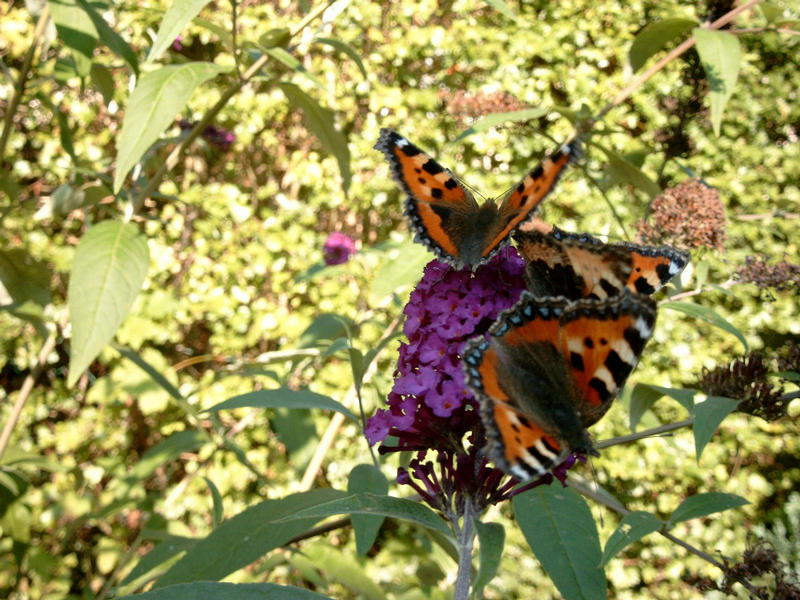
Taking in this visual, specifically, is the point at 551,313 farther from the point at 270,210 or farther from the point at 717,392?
the point at 270,210

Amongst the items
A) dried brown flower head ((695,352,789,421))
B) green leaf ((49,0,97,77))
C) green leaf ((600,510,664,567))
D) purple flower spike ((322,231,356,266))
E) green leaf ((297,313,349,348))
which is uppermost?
purple flower spike ((322,231,356,266))

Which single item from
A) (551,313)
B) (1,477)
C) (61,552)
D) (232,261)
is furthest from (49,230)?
(551,313)

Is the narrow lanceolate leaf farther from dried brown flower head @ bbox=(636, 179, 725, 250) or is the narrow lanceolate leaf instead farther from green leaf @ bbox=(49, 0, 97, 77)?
dried brown flower head @ bbox=(636, 179, 725, 250)

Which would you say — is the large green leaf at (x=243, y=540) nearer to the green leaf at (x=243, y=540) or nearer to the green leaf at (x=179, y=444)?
the green leaf at (x=243, y=540)

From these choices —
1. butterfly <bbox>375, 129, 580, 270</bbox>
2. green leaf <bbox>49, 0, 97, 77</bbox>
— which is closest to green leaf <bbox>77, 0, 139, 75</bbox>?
green leaf <bbox>49, 0, 97, 77</bbox>

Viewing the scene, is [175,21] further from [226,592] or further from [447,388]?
[226,592]

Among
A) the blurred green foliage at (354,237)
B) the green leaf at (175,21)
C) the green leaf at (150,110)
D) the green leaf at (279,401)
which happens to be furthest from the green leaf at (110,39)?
the blurred green foliage at (354,237)

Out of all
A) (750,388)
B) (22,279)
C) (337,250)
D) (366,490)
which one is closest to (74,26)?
(22,279)
